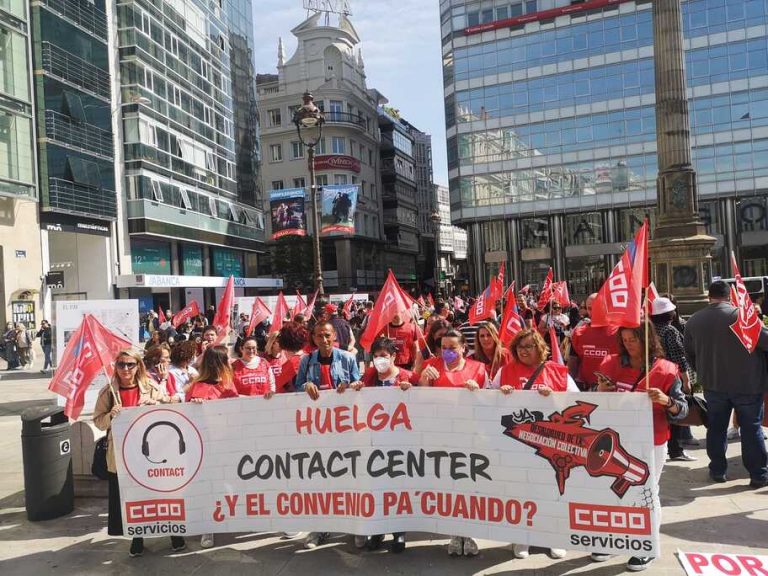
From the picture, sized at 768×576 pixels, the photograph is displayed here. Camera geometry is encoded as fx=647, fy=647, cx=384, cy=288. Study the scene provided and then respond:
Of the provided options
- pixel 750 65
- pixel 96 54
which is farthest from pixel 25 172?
pixel 750 65

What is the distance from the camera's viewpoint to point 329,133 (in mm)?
66188

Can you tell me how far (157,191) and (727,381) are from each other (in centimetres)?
→ 3641

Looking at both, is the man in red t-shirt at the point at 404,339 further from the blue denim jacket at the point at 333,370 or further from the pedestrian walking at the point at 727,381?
the pedestrian walking at the point at 727,381

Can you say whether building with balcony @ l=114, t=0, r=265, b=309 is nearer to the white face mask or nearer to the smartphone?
the white face mask

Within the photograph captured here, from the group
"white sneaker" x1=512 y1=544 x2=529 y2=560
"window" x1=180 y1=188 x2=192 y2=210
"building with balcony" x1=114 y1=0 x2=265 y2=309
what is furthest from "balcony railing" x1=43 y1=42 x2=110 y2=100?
"white sneaker" x1=512 y1=544 x2=529 y2=560

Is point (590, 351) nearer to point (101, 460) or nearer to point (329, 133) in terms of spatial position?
point (101, 460)

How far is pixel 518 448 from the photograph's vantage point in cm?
447

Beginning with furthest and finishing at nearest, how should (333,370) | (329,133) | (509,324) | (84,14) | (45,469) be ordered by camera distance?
1. (329,133)
2. (84,14)
3. (509,324)
4. (45,469)
5. (333,370)

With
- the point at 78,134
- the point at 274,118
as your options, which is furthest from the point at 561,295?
the point at 274,118

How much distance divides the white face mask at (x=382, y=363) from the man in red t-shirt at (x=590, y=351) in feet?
7.70

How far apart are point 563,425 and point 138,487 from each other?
3.23m

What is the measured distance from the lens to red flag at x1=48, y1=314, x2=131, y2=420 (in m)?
6.11

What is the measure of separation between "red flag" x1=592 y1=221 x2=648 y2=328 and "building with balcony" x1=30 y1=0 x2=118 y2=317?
86.3ft

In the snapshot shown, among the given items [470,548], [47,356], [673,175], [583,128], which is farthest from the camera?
[583,128]
